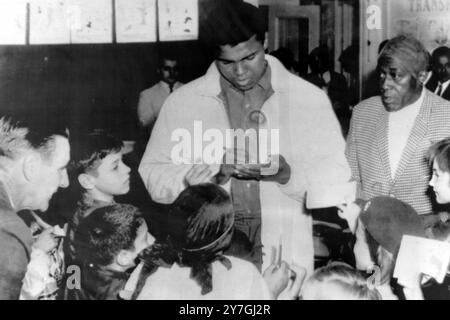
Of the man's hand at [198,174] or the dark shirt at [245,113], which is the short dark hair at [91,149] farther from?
the dark shirt at [245,113]

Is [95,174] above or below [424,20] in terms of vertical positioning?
below

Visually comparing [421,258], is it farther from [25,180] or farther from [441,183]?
[25,180]

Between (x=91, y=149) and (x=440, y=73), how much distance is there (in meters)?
1.29

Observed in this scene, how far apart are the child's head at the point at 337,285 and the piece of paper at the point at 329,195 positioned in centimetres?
22

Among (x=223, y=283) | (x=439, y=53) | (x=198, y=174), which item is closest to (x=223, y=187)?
(x=198, y=174)

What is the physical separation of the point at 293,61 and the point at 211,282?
0.86 metres

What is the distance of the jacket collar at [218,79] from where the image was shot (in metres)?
2.28

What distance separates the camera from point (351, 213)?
7.52 feet

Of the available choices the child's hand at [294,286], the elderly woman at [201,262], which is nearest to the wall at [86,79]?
the elderly woman at [201,262]

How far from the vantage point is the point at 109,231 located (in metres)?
2.29

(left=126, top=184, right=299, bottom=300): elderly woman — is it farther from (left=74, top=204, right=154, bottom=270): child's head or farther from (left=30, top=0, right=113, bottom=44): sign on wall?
(left=30, top=0, right=113, bottom=44): sign on wall

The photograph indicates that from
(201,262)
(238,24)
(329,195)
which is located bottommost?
(201,262)

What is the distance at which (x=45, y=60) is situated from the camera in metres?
2.30
